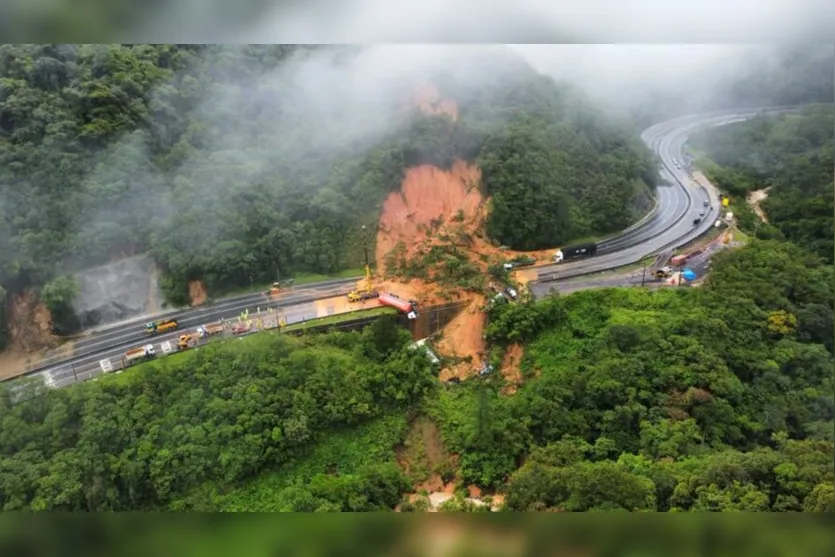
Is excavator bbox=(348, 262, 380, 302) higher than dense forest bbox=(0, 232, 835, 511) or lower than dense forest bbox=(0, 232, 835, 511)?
higher

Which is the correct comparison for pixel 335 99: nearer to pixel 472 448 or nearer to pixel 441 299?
pixel 441 299

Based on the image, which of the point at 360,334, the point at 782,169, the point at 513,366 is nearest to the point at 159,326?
the point at 360,334

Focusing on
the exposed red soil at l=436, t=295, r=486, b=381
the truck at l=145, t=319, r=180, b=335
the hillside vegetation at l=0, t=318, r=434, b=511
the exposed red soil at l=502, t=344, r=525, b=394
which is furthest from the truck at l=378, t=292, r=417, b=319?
the truck at l=145, t=319, r=180, b=335

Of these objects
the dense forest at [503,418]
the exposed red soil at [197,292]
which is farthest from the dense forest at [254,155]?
the dense forest at [503,418]

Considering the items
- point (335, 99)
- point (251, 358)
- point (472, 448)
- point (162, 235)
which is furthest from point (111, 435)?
point (335, 99)

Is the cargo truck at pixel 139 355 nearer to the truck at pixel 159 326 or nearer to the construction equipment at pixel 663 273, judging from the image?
the truck at pixel 159 326

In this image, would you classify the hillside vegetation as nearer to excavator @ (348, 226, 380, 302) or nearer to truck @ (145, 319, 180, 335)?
truck @ (145, 319, 180, 335)

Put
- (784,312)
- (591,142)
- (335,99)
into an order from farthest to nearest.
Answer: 1. (591,142)
2. (335,99)
3. (784,312)

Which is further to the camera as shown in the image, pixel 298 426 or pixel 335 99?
pixel 335 99
